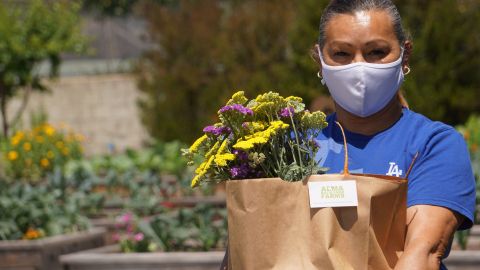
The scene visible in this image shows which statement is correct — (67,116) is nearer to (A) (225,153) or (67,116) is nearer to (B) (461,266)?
(B) (461,266)

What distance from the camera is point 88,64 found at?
42438 mm

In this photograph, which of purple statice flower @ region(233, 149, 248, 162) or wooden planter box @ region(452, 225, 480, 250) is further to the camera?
wooden planter box @ region(452, 225, 480, 250)

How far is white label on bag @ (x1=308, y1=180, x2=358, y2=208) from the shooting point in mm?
2764

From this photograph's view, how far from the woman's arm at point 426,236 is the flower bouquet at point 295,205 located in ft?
0.09

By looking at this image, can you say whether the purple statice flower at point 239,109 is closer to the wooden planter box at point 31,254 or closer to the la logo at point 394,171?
the la logo at point 394,171

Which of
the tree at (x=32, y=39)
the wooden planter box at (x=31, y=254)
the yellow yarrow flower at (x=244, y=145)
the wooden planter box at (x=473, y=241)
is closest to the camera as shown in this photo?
the yellow yarrow flower at (x=244, y=145)

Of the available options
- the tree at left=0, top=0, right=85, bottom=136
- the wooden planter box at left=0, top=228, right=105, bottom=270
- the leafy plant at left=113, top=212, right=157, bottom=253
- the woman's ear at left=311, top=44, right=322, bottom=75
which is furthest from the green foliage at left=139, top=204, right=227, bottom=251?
the tree at left=0, top=0, right=85, bottom=136

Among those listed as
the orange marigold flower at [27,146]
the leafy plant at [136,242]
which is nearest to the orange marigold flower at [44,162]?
the orange marigold flower at [27,146]

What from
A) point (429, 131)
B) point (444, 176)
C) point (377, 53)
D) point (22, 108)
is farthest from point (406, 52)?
point (22, 108)

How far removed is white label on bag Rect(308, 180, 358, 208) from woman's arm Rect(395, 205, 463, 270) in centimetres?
19

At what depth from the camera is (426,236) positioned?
2.87 metres

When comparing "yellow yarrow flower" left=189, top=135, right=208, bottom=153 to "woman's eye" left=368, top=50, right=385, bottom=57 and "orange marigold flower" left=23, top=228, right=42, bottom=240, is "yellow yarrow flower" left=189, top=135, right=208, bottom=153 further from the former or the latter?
A: "orange marigold flower" left=23, top=228, right=42, bottom=240

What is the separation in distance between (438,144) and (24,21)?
75.0ft

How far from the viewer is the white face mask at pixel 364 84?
306cm
